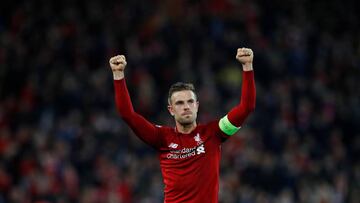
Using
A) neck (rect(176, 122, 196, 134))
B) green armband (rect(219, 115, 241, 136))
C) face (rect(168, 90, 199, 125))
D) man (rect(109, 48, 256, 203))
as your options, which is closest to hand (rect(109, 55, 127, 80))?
man (rect(109, 48, 256, 203))

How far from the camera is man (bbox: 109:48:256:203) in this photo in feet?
22.8

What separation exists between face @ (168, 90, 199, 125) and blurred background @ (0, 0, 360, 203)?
7334 millimetres

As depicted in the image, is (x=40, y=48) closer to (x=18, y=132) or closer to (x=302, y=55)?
(x=18, y=132)

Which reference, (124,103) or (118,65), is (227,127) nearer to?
(124,103)

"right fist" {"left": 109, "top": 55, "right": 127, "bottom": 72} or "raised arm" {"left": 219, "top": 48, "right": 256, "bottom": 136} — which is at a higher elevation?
"right fist" {"left": 109, "top": 55, "right": 127, "bottom": 72}

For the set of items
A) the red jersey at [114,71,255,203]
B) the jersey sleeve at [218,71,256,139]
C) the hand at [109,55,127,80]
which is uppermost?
the hand at [109,55,127,80]

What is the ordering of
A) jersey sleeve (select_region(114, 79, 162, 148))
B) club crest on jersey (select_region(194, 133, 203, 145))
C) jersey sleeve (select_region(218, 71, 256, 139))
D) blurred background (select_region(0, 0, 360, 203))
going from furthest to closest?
blurred background (select_region(0, 0, 360, 203))
club crest on jersey (select_region(194, 133, 203, 145))
jersey sleeve (select_region(114, 79, 162, 148))
jersey sleeve (select_region(218, 71, 256, 139))

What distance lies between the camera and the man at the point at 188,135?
274 inches

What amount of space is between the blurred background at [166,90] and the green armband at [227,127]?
741cm

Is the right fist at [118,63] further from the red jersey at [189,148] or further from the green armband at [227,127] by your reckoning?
the green armband at [227,127]

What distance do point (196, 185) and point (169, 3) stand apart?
45.5ft

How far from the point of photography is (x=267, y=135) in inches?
655

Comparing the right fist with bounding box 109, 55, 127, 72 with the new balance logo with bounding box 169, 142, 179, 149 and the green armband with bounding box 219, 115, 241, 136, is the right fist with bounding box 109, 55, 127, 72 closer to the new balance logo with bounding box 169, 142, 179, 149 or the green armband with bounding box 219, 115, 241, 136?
the new balance logo with bounding box 169, 142, 179, 149

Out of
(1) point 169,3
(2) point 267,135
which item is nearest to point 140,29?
(1) point 169,3
